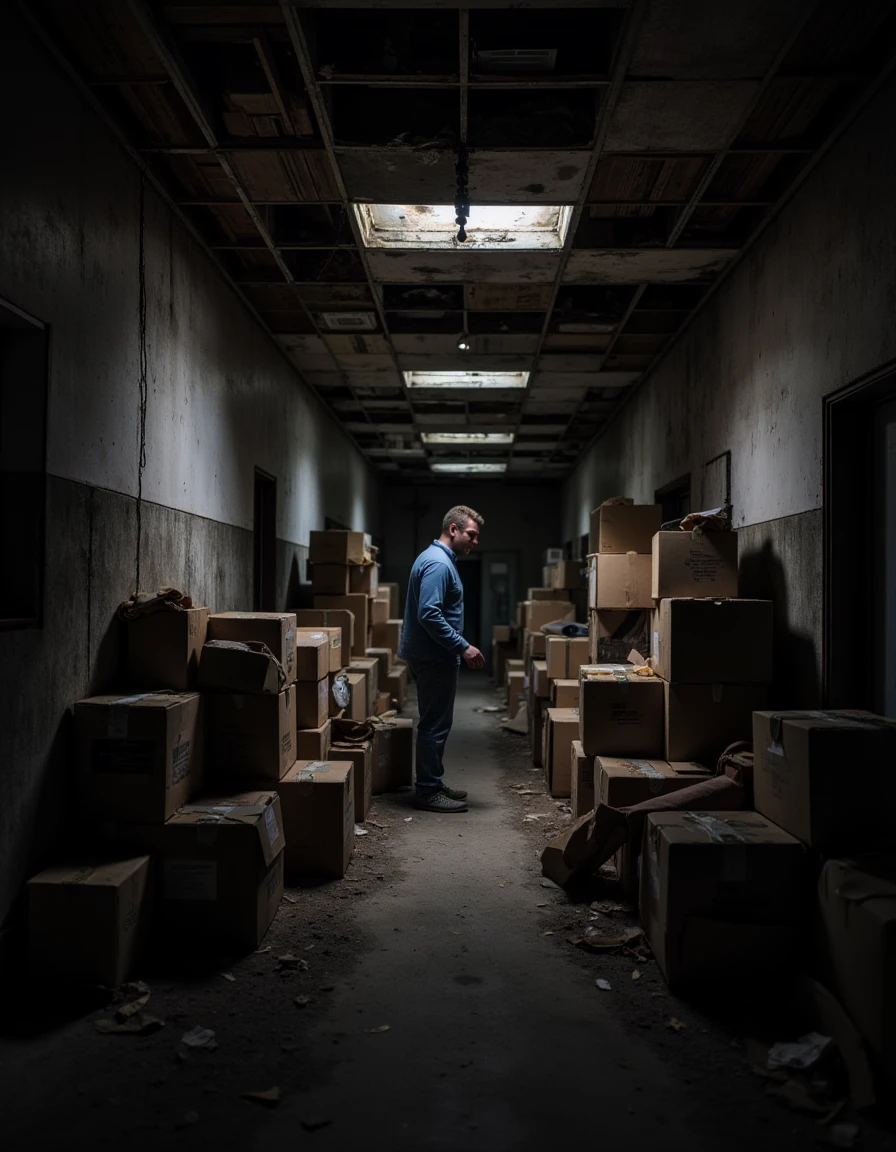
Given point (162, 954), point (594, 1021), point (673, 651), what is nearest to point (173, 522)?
point (162, 954)

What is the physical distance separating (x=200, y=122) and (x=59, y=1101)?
10.6ft

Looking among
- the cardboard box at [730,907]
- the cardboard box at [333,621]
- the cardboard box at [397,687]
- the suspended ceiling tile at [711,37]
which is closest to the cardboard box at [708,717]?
the cardboard box at [730,907]

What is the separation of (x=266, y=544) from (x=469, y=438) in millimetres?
4763

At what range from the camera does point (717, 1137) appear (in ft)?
5.71

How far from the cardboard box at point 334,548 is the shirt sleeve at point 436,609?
7.48 ft

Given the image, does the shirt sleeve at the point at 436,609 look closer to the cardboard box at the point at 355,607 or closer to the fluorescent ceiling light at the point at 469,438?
the cardboard box at the point at 355,607

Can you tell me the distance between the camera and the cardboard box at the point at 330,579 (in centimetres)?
677

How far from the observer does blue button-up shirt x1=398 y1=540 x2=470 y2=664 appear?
4422 millimetres

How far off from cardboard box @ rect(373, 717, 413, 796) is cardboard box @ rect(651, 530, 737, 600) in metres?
2.00

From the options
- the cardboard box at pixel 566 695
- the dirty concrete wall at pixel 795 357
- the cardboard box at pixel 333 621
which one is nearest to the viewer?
the dirty concrete wall at pixel 795 357

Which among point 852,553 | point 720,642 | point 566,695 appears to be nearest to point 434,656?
point 566,695

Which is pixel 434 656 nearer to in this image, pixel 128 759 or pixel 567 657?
pixel 567 657

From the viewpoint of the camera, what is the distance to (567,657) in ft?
18.5

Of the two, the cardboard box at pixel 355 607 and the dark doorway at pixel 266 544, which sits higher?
the dark doorway at pixel 266 544
